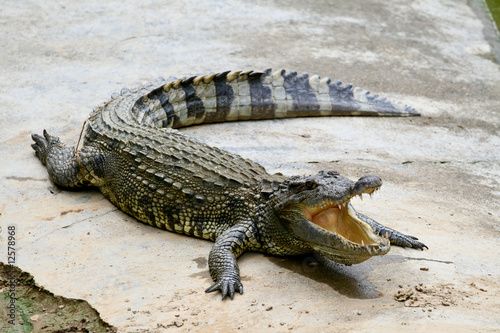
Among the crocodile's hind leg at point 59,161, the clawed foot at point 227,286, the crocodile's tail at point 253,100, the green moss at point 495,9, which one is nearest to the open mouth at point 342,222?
the clawed foot at point 227,286

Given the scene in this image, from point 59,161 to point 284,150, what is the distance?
233 cm

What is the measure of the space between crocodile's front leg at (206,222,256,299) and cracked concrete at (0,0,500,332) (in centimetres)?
9

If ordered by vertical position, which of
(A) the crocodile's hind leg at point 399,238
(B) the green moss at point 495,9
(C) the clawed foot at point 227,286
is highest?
(B) the green moss at point 495,9

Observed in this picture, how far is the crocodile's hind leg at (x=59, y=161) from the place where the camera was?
5.17m

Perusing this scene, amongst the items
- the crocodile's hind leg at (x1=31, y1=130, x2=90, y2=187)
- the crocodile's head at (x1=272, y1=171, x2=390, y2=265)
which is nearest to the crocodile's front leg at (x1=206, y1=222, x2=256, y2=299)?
the crocodile's head at (x1=272, y1=171, x2=390, y2=265)

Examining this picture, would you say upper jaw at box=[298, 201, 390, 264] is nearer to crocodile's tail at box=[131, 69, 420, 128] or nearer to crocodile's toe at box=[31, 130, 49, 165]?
crocodile's tail at box=[131, 69, 420, 128]

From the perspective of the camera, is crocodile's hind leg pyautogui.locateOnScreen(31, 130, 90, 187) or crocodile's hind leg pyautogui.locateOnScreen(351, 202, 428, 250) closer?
crocodile's hind leg pyautogui.locateOnScreen(351, 202, 428, 250)

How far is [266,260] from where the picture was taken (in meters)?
4.28

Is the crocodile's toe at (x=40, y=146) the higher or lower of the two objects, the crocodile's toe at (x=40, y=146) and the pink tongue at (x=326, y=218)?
the lower

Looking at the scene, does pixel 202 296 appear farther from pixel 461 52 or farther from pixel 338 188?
pixel 461 52

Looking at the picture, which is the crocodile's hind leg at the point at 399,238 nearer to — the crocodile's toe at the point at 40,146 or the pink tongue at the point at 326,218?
the pink tongue at the point at 326,218

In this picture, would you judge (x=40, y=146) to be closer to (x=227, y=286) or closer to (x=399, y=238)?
(x=227, y=286)

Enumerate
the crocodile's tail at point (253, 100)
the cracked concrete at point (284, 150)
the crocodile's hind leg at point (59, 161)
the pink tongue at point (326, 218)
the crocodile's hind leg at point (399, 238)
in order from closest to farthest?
the cracked concrete at point (284, 150)
the pink tongue at point (326, 218)
the crocodile's hind leg at point (399, 238)
the crocodile's hind leg at point (59, 161)
the crocodile's tail at point (253, 100)

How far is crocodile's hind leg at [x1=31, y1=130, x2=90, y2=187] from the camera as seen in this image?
17.0 ft
